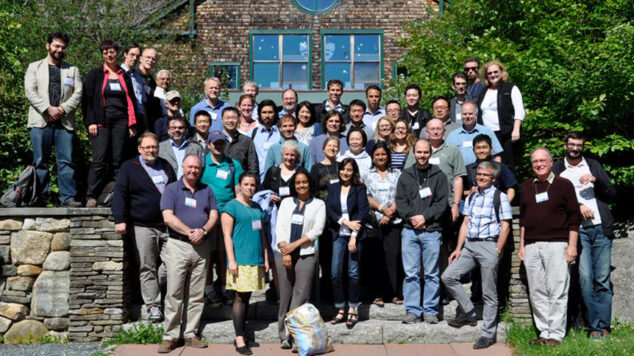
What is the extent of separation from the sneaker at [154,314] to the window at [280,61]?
15.2 metres

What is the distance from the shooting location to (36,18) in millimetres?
15523

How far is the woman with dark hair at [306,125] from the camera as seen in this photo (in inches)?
327

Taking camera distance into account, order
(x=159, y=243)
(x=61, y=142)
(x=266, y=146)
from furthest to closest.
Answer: (x=266, y=146) < (x=61, y=142) < (x=159, y=243)

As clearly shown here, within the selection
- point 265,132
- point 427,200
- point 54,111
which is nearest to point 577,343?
point 427,200

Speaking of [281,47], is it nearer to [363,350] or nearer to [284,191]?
[284,191]

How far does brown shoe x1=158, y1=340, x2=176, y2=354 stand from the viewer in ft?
22.2

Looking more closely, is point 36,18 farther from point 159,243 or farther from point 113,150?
point 159,243

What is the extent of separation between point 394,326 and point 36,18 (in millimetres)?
12234

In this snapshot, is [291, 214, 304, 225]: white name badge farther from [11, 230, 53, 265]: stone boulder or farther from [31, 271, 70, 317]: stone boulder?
[11, 230, 53, 265]: stone boulder

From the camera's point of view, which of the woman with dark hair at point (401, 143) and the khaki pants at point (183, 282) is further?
the woman with dark hair at point (401, 143)

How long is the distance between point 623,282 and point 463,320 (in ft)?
6.92

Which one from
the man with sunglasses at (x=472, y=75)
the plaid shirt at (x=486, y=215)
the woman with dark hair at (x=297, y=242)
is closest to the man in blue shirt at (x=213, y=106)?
the woman with dark hair at (x=297, y=242)

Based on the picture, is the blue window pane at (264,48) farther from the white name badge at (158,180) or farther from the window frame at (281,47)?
the white name badge at (158,180)

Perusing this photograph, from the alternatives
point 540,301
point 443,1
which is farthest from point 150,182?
point 443,1
